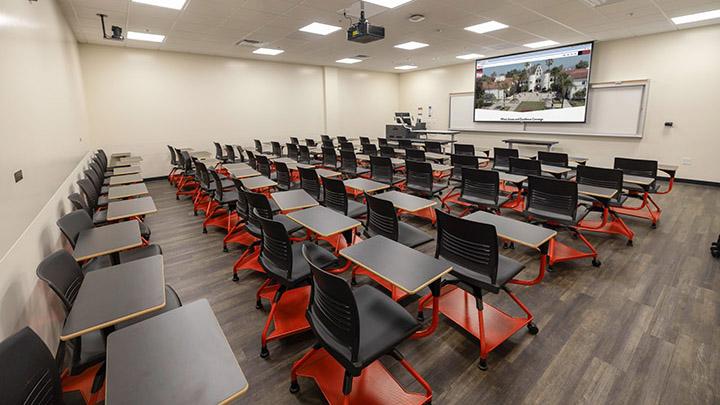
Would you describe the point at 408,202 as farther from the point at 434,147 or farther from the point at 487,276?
the point at 434,147

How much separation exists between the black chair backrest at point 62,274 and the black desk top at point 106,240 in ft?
0.44

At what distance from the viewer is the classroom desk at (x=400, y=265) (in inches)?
69.4

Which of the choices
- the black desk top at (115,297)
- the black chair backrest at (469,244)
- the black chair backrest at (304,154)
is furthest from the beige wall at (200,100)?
the black chair backrest at (469,244)

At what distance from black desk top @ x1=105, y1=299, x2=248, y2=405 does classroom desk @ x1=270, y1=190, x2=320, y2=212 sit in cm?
168

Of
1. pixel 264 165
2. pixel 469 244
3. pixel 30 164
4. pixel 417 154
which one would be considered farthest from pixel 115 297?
pixel 417 154

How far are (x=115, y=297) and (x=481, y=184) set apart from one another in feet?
13.0

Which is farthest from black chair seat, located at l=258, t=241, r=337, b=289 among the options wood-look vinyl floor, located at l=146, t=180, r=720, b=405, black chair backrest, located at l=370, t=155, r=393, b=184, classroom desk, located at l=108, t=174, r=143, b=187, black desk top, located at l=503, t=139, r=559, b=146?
black desk top, located at l=503, t=139, r=559, b=146

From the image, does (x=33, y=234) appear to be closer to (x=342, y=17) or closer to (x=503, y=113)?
(x=342, y=17)

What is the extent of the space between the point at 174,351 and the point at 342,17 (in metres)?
5.86

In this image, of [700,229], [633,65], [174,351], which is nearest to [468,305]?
[174,351]

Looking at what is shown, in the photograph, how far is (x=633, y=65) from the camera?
7.62 m

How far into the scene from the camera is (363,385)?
198 cm

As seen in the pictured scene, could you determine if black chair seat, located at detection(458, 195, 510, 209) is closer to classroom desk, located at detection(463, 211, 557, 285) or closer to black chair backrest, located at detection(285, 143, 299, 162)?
classroom desk, located at detection(463, 211, 557, 285)

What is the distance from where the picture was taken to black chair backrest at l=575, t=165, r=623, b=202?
390 cm
